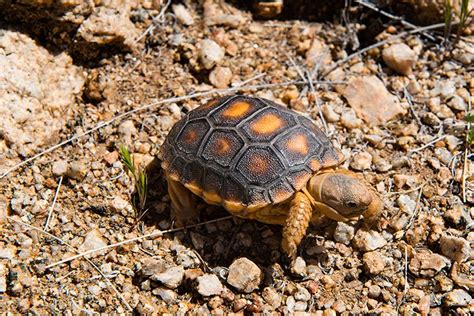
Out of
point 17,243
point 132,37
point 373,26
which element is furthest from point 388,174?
point 17,243

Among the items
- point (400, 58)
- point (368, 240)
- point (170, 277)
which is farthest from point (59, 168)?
point (400, 58)

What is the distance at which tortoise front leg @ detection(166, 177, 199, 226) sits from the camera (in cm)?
404

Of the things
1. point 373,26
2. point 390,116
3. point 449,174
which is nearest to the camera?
point 449,174

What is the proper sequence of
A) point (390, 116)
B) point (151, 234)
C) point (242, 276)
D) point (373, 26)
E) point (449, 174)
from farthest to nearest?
point (373, 26), point (390, 116), point (449, 174), point (151, 234), point (242, 276)

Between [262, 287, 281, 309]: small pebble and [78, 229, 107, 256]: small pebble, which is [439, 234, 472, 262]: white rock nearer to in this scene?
[262, 287, 281, 309]: small pebble

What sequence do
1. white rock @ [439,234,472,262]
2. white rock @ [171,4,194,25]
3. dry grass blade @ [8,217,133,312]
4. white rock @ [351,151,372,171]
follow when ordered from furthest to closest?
white rock @ [171,4,194,25] → white rock @ [351,151,372,171] → white rock @ [439,234,472,262] → dry grass blade @ [8,217,133,312]

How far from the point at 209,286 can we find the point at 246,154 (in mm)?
917

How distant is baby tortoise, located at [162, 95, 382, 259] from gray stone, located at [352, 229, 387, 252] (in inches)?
5.8

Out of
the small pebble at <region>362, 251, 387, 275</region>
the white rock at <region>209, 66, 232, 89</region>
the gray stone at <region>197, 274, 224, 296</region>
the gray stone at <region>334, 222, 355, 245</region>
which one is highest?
the white rock at <region>209, 66, 232, 89</region>

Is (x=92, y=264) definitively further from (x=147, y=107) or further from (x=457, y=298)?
(x=457, y=298)

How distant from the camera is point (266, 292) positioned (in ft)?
12.0

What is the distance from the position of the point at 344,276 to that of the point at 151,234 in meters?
1.41

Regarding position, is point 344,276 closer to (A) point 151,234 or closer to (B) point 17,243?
(A) point 151,234

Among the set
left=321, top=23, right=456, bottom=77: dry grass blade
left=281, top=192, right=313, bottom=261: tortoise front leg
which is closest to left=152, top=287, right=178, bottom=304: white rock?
left=281, top=192, right=313, bottom=261: tortoise front leg
